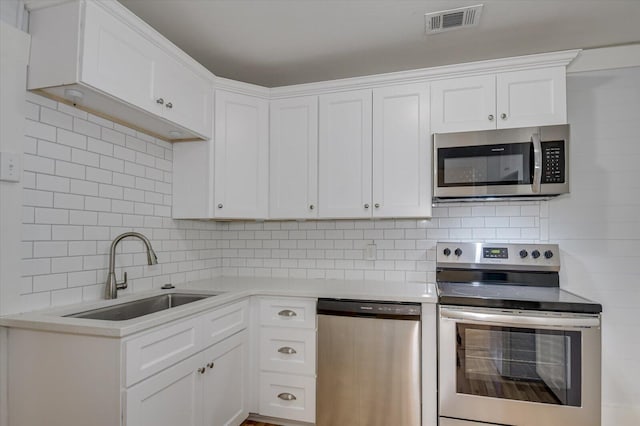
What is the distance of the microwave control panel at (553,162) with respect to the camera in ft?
6.77

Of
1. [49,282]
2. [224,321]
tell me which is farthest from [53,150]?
[224,321]

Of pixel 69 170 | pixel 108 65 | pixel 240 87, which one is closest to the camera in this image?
pixel 108 65

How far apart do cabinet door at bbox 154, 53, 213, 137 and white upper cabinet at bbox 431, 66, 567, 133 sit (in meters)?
1.51

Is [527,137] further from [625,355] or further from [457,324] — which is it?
[625,355]

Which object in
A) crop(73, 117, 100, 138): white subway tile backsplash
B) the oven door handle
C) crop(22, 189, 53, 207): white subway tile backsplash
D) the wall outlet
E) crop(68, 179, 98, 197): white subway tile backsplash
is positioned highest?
crop(73, 117, 100, 138): white subway tile backsplash

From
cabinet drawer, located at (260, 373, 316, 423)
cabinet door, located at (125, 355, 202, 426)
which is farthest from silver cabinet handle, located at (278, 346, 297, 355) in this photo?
cabinet door, located at (125, 355, 202, 426)

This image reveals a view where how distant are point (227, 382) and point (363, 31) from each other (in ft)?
7.39

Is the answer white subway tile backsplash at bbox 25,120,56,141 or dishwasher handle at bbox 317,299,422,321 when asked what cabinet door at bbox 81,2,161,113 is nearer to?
white subway tile backsplash at bbox 25,120,56,141

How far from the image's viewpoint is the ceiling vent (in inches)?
74.7

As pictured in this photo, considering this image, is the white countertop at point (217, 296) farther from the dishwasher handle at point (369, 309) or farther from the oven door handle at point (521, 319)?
the oven door handle at point (521, 319)

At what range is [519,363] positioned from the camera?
6.19 feet

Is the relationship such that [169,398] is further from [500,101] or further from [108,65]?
[500,101]

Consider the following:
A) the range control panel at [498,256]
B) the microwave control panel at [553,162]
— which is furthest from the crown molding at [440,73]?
the range control panel at [498,256]

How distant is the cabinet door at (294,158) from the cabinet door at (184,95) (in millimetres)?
485
